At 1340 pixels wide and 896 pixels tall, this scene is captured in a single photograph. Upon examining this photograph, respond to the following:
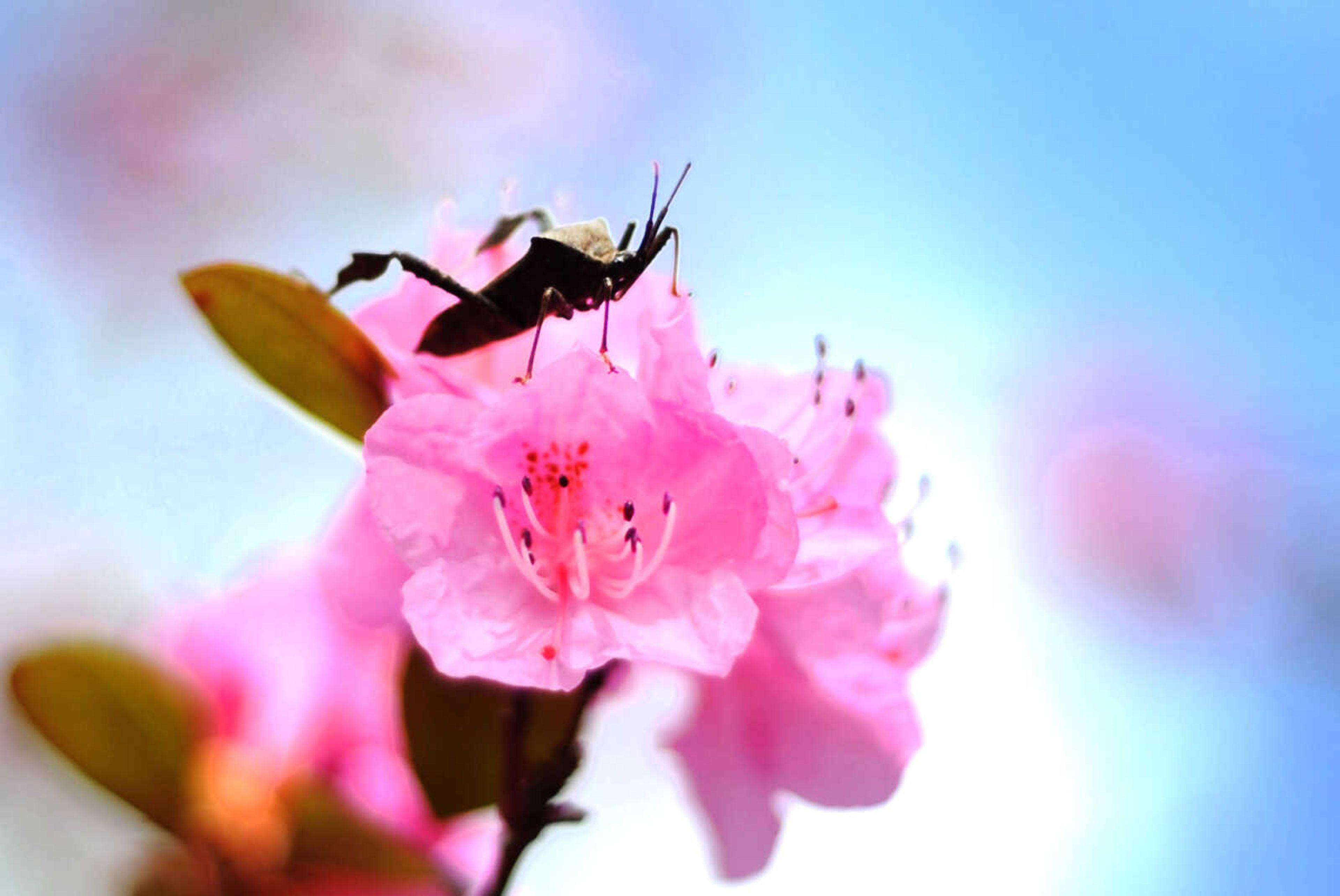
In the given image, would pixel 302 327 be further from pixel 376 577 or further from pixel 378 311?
pixel 376 577

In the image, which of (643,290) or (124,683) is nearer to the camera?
(643,290)

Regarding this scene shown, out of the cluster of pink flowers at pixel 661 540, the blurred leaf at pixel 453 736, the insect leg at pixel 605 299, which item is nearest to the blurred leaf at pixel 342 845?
the cluster of pink flowers at pixel 661 540

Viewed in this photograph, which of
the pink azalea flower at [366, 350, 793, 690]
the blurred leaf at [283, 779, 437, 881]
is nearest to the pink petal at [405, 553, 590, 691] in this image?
the pink azalea flower at [366, 350, 793, 690]

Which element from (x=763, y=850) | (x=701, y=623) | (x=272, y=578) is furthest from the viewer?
(x=272, y=578)

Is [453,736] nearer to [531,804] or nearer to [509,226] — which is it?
[531,804]

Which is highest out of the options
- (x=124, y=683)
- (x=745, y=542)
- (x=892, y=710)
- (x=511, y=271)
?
(x=511, y=271)

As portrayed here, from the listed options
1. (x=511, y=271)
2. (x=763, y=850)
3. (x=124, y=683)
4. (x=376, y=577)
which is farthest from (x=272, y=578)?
(x=511, y=271)

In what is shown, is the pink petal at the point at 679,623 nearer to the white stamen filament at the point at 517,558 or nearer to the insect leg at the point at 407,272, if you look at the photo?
the white stamen filament at the point at 517,558
